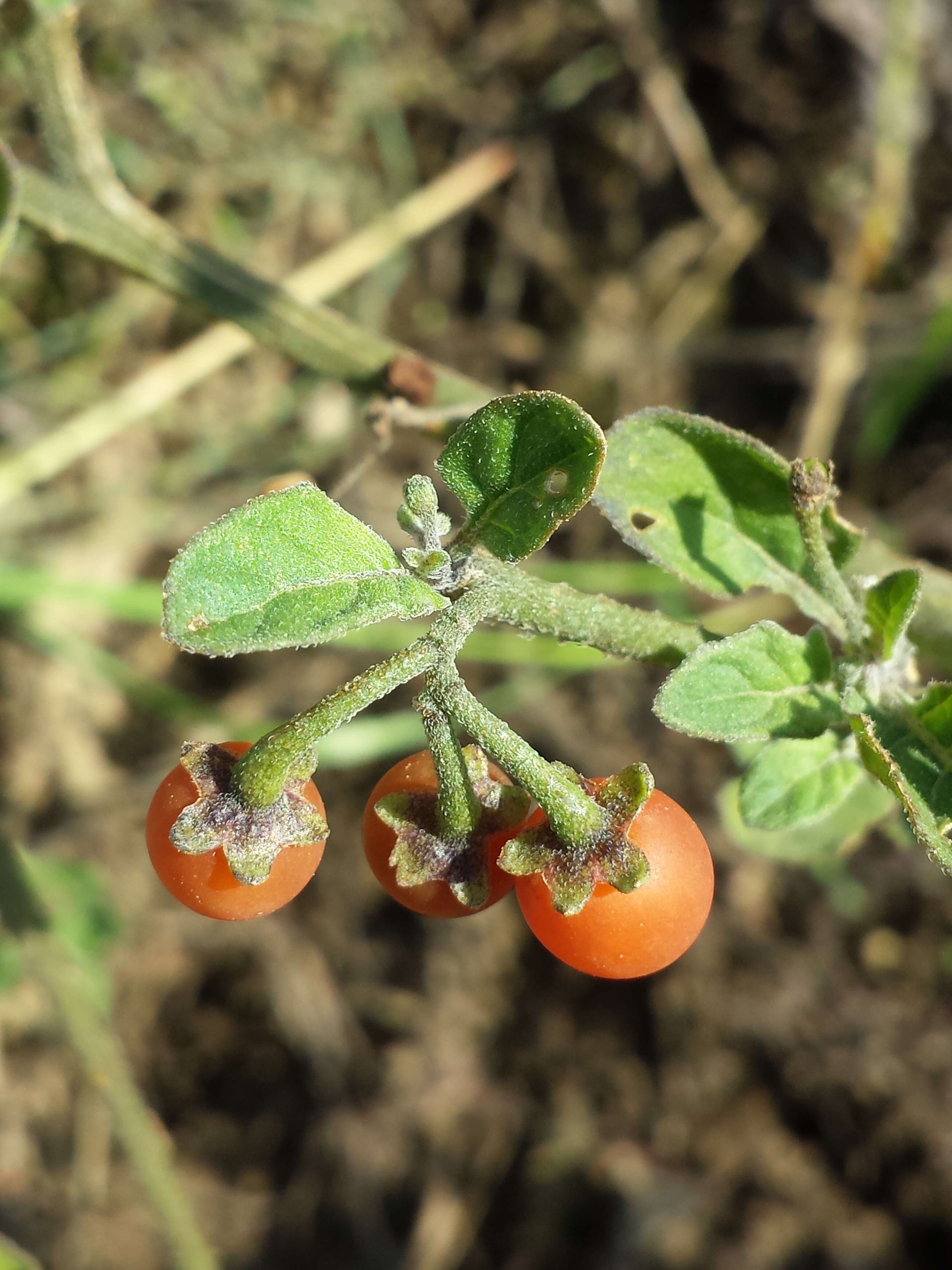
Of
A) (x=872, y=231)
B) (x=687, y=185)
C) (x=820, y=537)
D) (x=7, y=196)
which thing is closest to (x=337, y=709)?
(x=820, y=537)

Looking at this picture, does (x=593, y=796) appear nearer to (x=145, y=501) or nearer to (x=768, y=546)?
(x=768, y=546)

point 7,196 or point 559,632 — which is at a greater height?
point 7,196

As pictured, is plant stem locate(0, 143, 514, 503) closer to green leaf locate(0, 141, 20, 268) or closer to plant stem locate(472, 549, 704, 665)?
green leaf locate(0, 141, 20, 268)

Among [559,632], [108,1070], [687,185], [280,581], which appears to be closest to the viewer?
[280,581]

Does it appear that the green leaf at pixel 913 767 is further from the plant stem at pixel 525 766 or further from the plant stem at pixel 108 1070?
the plant stem at pixel 108 1070

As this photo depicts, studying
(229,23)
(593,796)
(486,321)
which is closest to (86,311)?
(229,23)

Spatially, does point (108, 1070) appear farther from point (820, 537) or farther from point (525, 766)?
point (820, 537)

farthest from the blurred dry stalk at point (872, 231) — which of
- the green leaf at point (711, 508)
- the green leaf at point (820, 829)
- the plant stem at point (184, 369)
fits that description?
the green leaf at point (711, 508)
